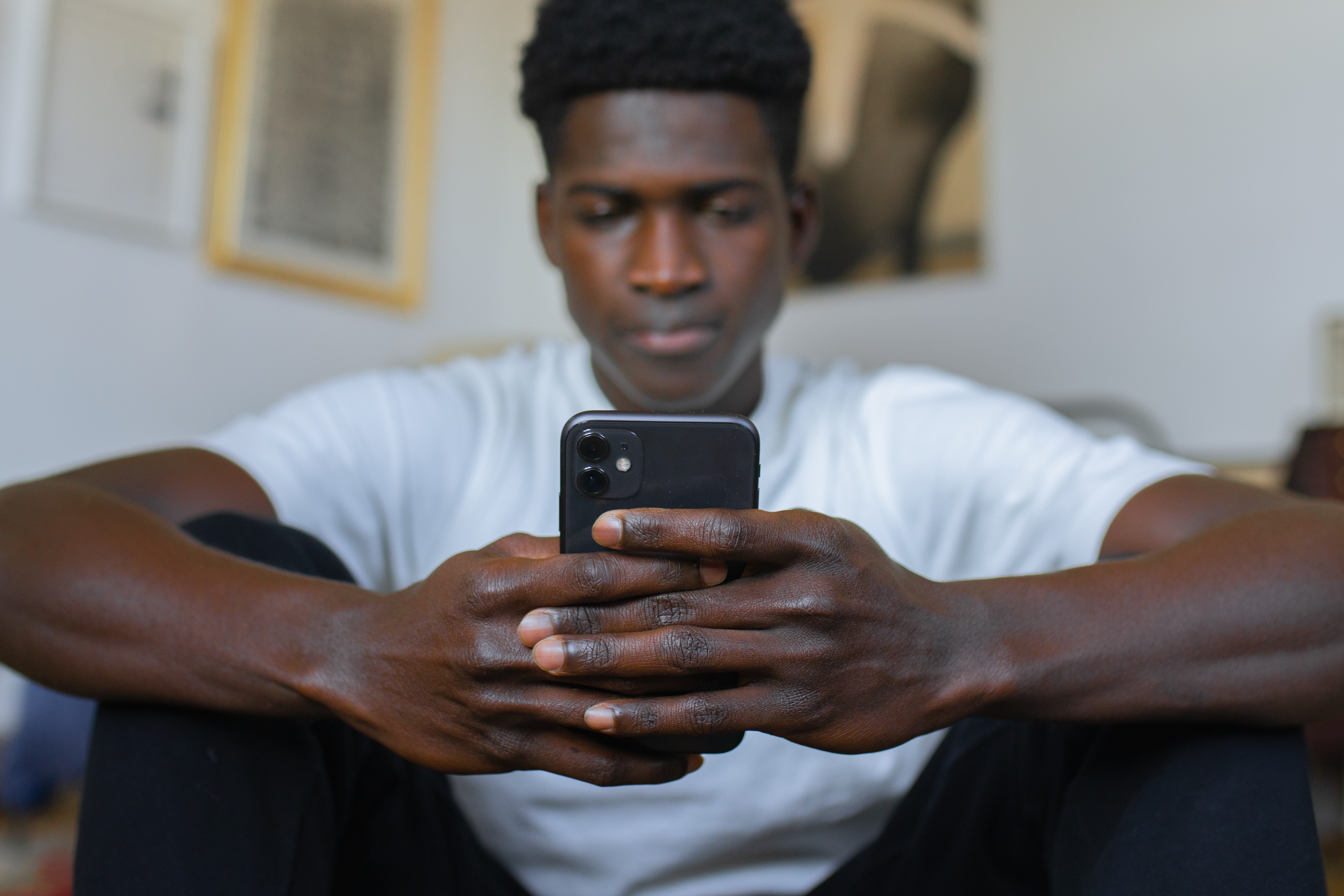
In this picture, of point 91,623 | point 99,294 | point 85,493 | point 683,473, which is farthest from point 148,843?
point 99,294

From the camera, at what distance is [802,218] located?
40.8 inches

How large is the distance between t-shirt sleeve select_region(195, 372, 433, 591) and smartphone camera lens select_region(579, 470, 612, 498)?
12.8 inches

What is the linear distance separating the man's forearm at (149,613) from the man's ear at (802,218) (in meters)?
0.58

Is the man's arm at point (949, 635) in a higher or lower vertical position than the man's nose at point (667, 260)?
lower

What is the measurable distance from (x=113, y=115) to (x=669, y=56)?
1.65 metres

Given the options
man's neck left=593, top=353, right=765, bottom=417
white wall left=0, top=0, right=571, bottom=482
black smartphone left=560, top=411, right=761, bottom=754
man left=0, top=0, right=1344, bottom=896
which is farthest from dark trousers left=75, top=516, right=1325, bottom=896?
white wall left=0, top=0, right=571, bottom=482

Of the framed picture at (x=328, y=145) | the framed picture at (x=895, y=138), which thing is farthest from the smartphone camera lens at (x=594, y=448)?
the framed picture at (x=895, y=138)

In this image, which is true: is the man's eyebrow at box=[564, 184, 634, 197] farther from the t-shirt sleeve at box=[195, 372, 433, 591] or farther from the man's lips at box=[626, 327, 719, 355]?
the t-shirt sleeve at box=[195, 372, 433, 591]

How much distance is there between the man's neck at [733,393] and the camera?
0.96 metres

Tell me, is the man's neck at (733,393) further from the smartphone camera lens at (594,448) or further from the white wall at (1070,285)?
the white wall at (1070,285)

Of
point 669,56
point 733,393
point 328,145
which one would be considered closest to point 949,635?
point 733,393

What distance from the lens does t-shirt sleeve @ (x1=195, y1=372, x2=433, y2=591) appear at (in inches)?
32.4

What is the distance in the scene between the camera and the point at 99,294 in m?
2.05

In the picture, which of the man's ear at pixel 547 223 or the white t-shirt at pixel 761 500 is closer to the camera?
the white t-shirt at pixel 761 500
